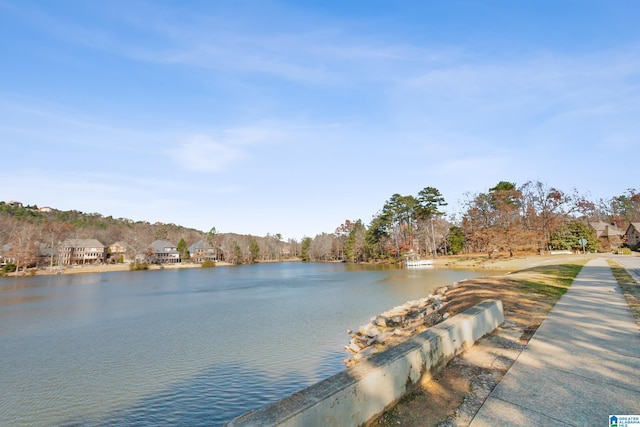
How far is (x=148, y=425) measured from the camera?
6.75 metres

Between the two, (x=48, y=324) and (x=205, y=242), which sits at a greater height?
(x=205, y=242)

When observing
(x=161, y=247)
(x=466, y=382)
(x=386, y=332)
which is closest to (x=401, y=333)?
(x=386, y=332)

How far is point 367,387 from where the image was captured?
3.40m

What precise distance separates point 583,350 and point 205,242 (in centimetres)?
9470

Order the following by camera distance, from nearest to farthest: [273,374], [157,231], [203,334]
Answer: [273,374]
[203,334]
[157,231]

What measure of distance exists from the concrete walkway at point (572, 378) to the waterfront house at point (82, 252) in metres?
85.7

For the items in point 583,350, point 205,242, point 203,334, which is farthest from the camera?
point 205,242

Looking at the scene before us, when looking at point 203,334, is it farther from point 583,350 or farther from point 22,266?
point 22,266

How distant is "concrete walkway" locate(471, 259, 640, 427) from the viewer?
336 centimetres

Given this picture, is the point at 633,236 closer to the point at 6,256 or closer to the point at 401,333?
the point at 401,333

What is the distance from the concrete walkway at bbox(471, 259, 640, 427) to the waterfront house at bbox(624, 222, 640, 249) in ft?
173

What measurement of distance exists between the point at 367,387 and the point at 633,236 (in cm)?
6308

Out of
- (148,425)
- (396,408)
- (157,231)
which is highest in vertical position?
(157,231)

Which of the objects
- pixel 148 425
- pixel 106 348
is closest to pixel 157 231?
pixel 106 348
